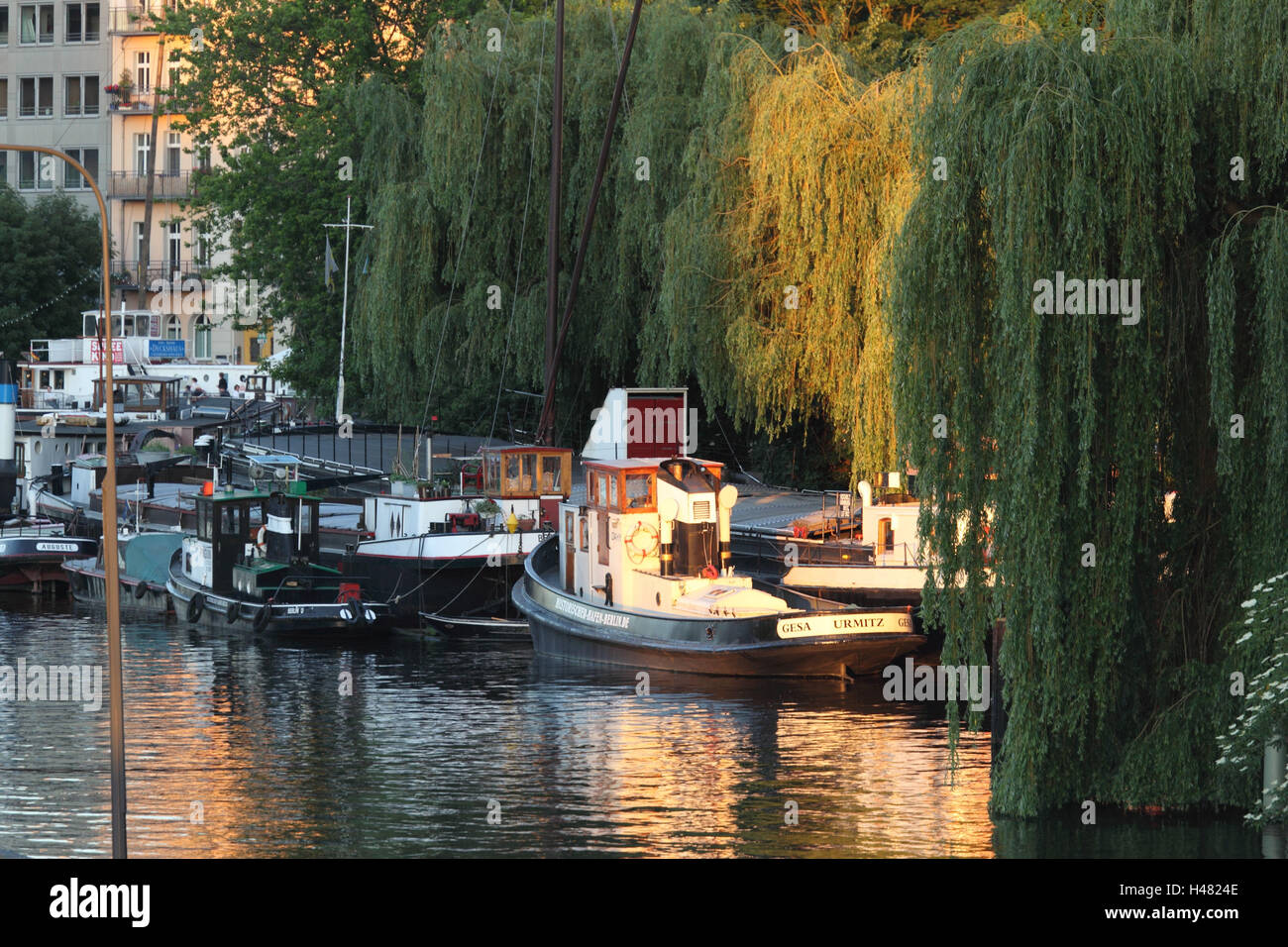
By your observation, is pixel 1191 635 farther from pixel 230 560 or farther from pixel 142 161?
pixel 142 161

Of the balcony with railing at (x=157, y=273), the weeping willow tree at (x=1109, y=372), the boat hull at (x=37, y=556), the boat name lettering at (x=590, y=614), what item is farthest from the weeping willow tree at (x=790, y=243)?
the balcony with railing at (x=157, y=273)

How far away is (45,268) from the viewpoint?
86.0 m

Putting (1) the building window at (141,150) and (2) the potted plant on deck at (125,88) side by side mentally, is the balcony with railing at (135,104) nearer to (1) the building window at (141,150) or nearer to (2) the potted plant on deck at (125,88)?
(2) the potted plant on deck at (125,88)

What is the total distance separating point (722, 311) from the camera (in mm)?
45125

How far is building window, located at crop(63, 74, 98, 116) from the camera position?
97000 millimetres

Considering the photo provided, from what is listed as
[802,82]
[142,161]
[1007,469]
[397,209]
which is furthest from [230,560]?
[142,161]

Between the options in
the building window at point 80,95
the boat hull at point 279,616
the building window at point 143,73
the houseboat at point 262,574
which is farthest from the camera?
the building window at point 80,95

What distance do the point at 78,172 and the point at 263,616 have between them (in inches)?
2298

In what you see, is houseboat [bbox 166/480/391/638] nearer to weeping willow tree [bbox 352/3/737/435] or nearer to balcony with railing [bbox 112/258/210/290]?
weeping willow tree [bbox 352/3/737/435]

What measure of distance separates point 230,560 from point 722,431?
517 inches

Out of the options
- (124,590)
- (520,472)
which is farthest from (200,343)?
(520,472)

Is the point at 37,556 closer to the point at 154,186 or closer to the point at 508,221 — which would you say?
the point at 508,221

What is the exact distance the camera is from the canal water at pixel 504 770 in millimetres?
24172

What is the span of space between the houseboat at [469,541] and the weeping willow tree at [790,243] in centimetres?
471
